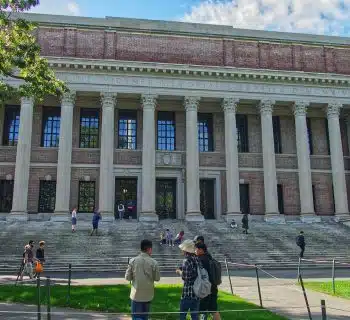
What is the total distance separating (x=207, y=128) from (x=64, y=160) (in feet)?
39.8

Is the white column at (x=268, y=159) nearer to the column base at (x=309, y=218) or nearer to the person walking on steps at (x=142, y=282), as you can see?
the column base at (x=309, y=218)

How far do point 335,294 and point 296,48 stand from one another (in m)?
26.2

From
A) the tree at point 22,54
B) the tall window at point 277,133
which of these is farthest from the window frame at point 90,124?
the tree at point 22,54

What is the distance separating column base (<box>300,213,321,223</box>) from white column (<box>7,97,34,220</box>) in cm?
1992

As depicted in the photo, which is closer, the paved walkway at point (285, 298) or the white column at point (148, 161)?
the paved walkway at point (285, 298)

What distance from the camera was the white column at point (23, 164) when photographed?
1118 inches

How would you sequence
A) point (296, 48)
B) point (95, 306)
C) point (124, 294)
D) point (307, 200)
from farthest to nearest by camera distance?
point (296, 48)
point (307, 200)
point (124, 294)
point (95, 306)

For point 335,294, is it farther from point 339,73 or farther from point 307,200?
point 339,73

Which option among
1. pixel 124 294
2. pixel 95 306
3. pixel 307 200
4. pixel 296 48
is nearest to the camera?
pixel 95 306

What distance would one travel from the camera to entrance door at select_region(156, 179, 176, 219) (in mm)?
33156

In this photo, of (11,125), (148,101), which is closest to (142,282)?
(148,101)

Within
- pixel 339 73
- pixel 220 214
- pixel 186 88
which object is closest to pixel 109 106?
pixel 186 88

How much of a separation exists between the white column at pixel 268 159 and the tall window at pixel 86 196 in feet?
43.2

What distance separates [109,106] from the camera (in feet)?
101
